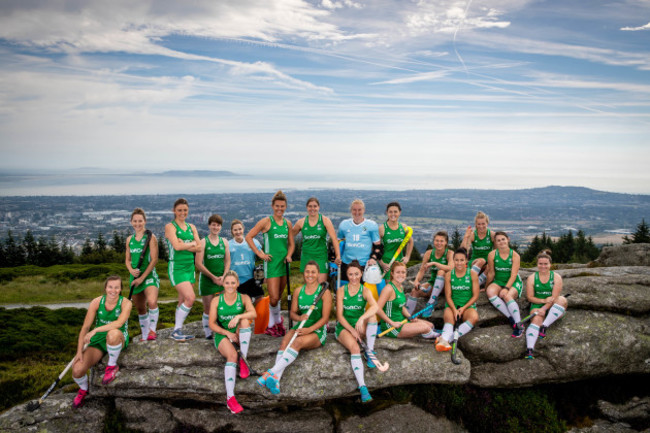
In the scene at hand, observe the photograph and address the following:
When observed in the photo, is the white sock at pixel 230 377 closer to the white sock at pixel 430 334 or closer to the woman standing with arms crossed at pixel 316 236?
the woman standing with arms crossed at pixel 316 236

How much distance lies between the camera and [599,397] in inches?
396

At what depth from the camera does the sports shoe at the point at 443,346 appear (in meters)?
9.34

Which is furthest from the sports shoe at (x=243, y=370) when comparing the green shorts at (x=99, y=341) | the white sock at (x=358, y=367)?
the green shorts at (x=99, y=341)

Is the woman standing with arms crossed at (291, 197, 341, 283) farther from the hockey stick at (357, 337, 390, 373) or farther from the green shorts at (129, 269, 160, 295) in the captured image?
the green shorts at (129, 269, 160, 295)

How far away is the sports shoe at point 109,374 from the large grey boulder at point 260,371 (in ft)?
0.40

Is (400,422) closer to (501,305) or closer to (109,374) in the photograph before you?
(501,305)

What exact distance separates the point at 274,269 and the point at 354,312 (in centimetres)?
230

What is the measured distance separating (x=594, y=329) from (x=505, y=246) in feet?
9.96

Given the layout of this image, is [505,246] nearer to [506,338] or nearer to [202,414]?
[506,338]

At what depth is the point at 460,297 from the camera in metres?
9.93

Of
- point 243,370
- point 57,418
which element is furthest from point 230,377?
point 57,418

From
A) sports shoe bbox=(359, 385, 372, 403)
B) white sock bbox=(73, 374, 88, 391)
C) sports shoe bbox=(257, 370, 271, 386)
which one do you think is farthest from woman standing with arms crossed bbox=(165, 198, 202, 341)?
sports shoe bbox=(359, 385, 372, 403)

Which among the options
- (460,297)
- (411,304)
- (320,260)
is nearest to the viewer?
(460,297)

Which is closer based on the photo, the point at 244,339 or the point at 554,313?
the point at 244,339
